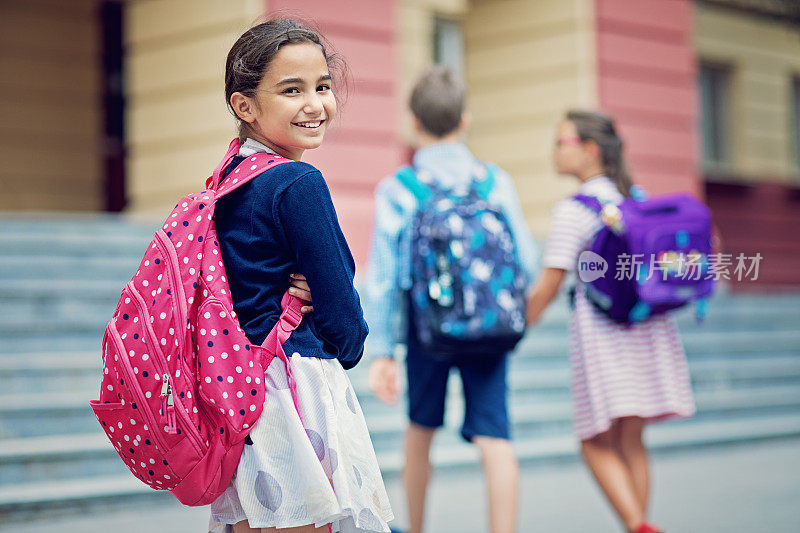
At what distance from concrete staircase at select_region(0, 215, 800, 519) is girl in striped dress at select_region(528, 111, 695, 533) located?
2.21 m

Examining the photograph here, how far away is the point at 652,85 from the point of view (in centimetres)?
1176

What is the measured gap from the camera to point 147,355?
2238 mm

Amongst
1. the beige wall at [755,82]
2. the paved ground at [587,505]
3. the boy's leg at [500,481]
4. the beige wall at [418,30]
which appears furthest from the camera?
the beige wall at [755,82]

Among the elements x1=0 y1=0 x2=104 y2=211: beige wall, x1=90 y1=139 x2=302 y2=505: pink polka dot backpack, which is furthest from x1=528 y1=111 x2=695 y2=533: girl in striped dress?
x1=0 y1=0 x2=104 y2=211: beige wall

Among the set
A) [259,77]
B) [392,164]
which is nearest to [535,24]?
[392,164]

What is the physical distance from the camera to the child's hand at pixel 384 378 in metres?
3.92

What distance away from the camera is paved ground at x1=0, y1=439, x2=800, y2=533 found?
489 cm

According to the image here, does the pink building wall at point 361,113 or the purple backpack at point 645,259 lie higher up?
the pink building wall at point 361,113

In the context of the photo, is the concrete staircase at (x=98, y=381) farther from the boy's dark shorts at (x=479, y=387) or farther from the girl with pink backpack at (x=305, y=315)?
the girl with pink backpack at (x=305, y=315)

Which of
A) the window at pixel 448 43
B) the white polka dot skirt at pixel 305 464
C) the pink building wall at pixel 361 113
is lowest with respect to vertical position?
the white polka dot skirt at pixel 305 464

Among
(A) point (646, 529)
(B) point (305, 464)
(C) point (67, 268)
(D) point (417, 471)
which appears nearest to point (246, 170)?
(B) point (305, 464)

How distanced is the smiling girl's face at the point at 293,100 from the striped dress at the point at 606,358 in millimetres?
1750

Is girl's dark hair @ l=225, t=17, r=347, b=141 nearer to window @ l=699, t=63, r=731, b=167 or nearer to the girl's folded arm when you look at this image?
the girl's folded arm

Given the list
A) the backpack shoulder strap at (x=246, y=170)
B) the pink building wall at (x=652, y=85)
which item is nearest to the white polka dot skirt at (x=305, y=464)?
the backpack shoulder strap at (x=246, y=170)
